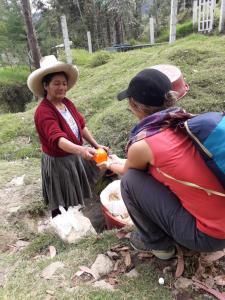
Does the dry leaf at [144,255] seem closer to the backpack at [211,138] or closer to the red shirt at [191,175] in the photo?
the red shirt at [191,175]

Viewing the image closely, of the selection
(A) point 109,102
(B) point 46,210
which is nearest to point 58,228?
(B) point 46,210

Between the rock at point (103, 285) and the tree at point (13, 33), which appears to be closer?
the rock at point (103, 285)

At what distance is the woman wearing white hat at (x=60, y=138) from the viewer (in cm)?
279

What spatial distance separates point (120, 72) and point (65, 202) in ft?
16.9

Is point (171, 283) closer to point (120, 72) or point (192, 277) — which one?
point (192, 277)

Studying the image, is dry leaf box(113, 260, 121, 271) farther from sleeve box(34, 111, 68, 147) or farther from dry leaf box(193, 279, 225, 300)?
sleeve box(34, 111, 68, 147)

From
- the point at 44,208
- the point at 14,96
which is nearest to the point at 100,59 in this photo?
the point at 14,96

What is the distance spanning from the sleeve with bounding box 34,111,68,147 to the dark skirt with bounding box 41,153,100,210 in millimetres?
245

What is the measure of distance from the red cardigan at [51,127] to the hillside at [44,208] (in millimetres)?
761

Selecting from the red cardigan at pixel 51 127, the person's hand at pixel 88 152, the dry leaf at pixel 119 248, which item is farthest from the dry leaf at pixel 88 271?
the red cardigan at pixel 51 127

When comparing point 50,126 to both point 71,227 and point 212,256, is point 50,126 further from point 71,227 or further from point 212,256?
point 212,256

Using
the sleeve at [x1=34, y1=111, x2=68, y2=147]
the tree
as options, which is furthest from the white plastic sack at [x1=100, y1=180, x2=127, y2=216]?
the tree

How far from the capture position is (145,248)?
232cm

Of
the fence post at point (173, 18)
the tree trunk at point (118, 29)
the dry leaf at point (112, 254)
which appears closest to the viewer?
the dry leaf at point (112, 254)
